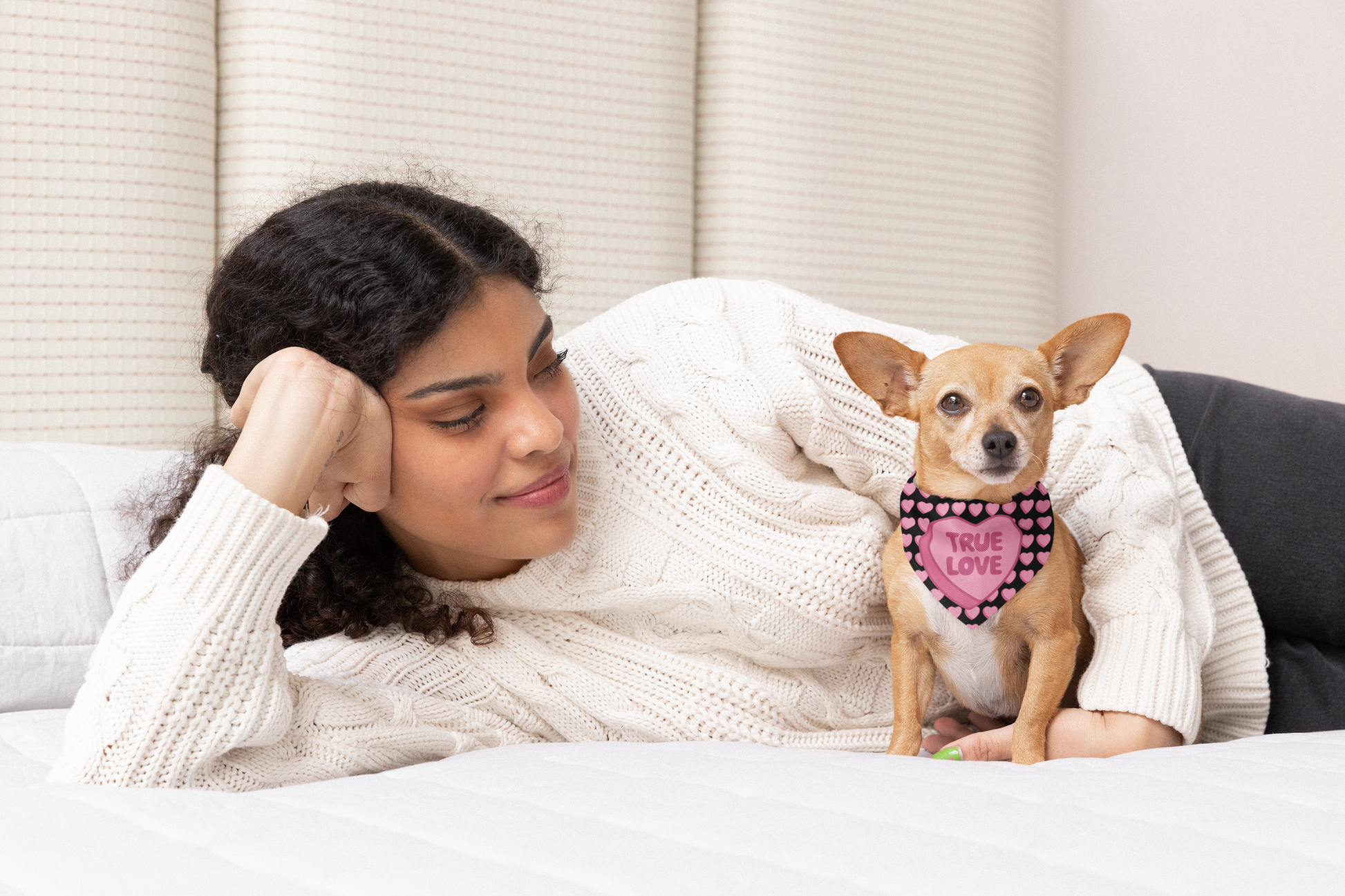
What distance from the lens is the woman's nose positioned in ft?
3.45

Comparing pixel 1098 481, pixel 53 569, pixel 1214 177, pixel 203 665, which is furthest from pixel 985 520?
pixel 1214 177

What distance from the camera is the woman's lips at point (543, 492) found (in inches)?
43.4

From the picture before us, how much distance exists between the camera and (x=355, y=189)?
1.19 m

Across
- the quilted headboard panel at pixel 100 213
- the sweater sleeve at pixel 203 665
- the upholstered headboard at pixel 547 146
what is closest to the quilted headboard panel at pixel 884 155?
the upholstered headboard at pixel 547 146

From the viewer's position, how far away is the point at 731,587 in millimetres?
1206

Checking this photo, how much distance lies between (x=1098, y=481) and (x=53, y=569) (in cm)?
127

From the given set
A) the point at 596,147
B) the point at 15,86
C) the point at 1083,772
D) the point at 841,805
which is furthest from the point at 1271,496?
the point at 15,86

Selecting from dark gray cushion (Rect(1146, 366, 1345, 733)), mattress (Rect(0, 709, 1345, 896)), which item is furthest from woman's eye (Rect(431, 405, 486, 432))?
dark gray cushion (Rect(1146, 366, 1345, 733))

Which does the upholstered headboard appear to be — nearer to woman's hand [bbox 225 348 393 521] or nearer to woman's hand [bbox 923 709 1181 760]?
woman's hand [bbox 225 348 393 521]

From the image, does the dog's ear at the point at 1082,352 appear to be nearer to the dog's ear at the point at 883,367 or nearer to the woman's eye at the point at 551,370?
the dog's ear at the point at 883,367

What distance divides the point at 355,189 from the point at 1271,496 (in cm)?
121

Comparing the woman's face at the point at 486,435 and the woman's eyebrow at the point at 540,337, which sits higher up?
the woman's eyebrow at the point at 540,337

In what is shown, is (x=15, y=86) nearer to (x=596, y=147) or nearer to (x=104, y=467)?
(x=104, y=467)

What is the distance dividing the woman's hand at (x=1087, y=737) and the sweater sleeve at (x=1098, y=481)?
0.04ft
